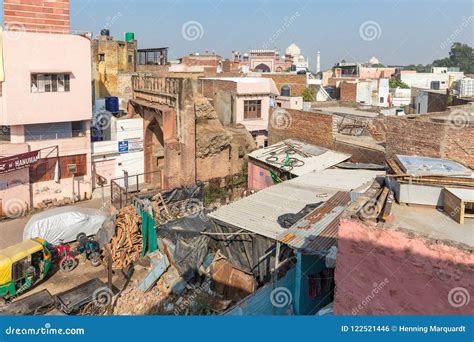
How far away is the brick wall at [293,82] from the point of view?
3256 centimetres

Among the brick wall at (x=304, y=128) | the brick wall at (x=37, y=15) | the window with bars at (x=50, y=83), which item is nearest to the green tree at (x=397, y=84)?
the brick wall at (x=304, y=128)

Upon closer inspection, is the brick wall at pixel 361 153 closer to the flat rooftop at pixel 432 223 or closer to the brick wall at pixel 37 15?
the flat rooftop at pixel 432 223

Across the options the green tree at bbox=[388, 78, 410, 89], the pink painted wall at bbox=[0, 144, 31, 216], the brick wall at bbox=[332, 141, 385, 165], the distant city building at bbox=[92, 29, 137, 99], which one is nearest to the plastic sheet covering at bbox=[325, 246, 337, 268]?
the brick wall at bbox=[332, 141, 385, 165]

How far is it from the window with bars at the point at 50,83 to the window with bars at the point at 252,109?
9187mm

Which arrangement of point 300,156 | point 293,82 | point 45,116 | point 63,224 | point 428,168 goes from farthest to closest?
point 293,82 → point 45,116 → point 300,156 → point 63,224 → point 428,168

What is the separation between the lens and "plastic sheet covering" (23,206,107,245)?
569 inches

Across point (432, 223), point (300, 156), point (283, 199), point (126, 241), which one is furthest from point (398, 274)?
point (300, 156)

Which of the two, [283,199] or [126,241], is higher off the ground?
[283,199]

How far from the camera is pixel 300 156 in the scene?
54.8 feet

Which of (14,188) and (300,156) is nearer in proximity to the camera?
(300,156)

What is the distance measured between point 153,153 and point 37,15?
781 cm

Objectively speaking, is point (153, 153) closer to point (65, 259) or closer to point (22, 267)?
point (65, 259)

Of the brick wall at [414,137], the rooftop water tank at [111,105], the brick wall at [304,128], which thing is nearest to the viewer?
the brick wall at [414,137]

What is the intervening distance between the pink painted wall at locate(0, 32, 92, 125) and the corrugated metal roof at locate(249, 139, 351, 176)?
25.2 ft
